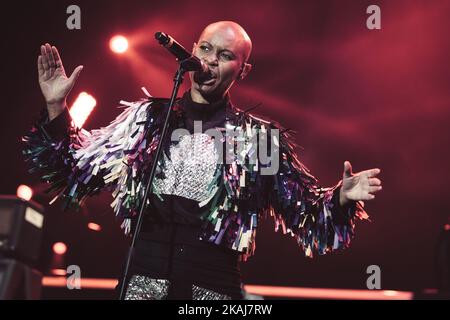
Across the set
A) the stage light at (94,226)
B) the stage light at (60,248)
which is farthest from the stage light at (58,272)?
the stage light at (94,226)

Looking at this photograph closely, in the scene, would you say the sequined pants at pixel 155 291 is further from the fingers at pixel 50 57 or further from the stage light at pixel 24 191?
the stage light at pixel 24 191

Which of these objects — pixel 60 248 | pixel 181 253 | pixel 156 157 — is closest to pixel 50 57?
pixel 156 157

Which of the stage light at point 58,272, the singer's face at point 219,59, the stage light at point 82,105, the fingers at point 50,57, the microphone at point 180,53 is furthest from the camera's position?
the stage light at point 58,272

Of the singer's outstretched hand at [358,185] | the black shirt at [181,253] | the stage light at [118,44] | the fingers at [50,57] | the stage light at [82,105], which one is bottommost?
the black shirt at [181,253]

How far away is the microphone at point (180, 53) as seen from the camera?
1951 millimetres

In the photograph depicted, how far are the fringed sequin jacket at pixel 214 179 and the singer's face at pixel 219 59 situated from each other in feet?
0.38

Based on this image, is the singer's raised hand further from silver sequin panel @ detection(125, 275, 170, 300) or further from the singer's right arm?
silver sequin panel @ detection(125, 275, 170, 300)

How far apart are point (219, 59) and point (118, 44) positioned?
340 centimetres

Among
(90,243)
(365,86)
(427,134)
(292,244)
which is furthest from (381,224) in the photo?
(90,243)

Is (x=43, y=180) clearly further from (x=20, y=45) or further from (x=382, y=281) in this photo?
(x=382, y=281)

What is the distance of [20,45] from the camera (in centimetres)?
561

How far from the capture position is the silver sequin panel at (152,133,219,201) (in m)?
2.18

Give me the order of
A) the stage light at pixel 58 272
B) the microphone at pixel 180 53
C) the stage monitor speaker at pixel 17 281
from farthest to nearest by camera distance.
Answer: the stage light at pixel 58 272, the stage monitor speaker at pixel 17 281, the microphone at pixel 180 53

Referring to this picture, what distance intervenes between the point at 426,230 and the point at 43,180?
18.4 feet
